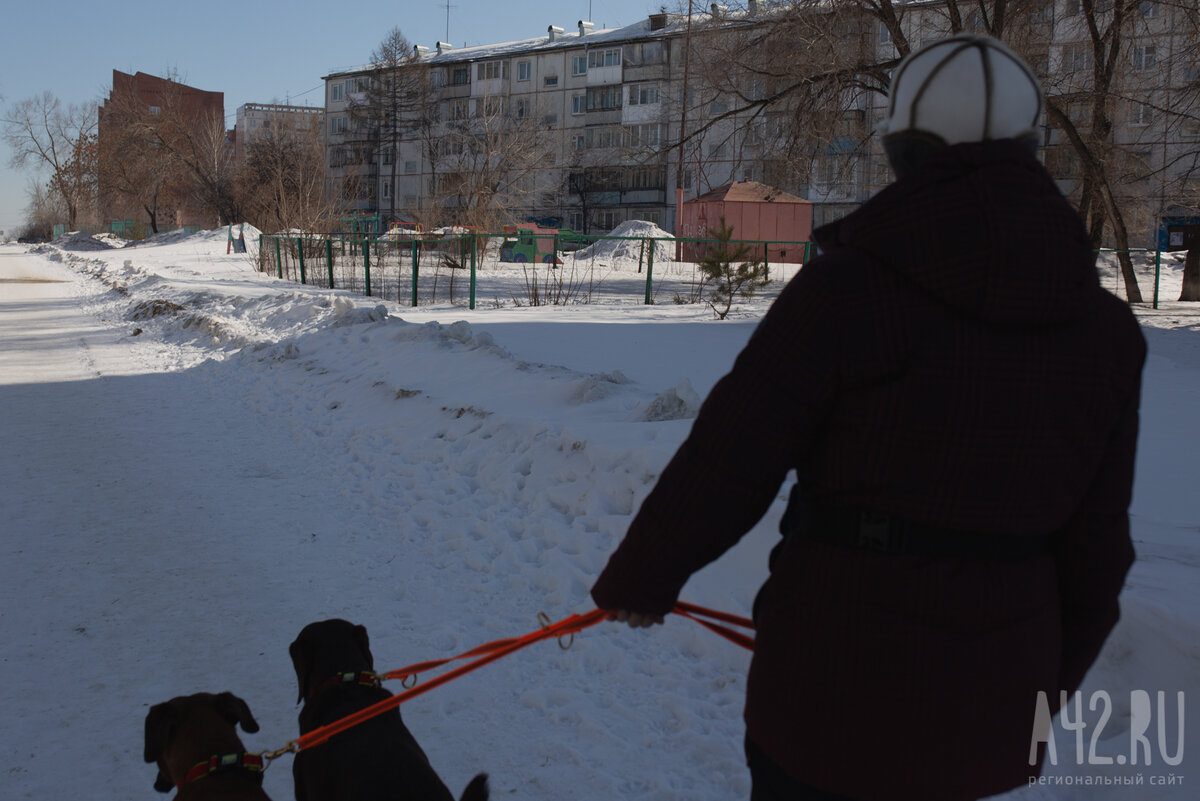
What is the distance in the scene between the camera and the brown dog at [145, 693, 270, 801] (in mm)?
2289

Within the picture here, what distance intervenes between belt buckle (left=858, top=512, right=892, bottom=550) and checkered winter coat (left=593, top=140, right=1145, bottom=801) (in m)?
0.02

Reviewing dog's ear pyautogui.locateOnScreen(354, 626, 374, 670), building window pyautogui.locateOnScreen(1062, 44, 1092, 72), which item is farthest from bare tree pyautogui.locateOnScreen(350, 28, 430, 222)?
dog's ear pyautogui.locateOnScreen(354, 626, 374, 670)

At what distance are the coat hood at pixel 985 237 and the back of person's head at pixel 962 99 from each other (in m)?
0.05

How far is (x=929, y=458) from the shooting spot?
1.37 m

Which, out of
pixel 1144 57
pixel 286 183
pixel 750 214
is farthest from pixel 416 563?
pixel 286 183

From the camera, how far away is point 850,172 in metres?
18.4

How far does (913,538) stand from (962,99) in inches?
27.8

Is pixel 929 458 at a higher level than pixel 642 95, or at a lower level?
lower

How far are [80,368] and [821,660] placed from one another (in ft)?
38.7

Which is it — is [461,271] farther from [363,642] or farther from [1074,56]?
[363,642]

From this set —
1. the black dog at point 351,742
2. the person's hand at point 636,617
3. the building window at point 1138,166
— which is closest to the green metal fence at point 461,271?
the building window at point 1138,166

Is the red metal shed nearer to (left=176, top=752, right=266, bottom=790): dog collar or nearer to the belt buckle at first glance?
(left=176, top=752, right=266, bottom=790): dog collar

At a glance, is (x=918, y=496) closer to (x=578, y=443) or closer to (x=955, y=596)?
(x=955, y=596)

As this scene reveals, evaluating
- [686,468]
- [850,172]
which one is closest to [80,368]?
[686,468]
